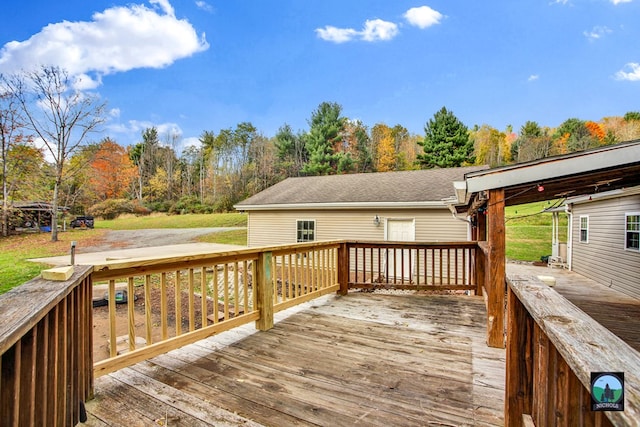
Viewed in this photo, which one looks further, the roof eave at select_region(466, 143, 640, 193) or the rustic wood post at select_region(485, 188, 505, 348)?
the rustic wood post at select_region(485, 188, 505, 348)

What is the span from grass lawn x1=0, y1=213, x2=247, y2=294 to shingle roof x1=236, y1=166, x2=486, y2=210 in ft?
18.1

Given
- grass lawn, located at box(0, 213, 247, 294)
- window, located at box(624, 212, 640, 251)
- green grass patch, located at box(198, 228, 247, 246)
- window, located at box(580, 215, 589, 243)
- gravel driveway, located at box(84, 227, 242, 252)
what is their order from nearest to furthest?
window, located at box(624, 212, 640, 251) → grass lawn, located at box(0, 213, 247, 294) → window, located at box(580, 215, 589, 243) → gravel driveway, located at box(84, 227, 242, 252) → green grass patch, located at box(198, 228, 247, 246)

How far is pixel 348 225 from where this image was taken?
1006 centimetres

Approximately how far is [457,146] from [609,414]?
27.5 metres

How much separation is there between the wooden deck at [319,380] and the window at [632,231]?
6549mm

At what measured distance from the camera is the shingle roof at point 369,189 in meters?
9.48

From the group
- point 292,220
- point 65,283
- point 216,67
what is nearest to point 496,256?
point 65,283

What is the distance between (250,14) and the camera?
49.4 ft

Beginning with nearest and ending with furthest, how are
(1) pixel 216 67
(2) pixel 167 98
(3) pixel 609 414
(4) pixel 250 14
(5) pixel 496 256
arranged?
1. (3) pixel 609 414
2. (5) pixel 496 256
3. (4) pixel 250 14
4. (1) pixel 216 67
5. (2) pixel 167 98

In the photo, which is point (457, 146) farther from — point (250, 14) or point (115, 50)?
point (115, 50)

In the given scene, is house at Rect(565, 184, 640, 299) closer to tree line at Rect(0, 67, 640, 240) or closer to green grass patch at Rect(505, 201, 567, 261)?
green grass patch at Rect(505, 201, 567, 261)

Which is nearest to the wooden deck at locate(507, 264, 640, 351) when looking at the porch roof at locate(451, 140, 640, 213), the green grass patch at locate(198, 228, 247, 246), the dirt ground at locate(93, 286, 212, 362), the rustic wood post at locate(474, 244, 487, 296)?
the rustic wood post at locate(474, 244, 487, 296)

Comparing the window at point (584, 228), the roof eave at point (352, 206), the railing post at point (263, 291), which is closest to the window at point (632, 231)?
the window at point (584, 228)

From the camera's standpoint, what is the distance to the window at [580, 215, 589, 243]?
1003 centimetres
